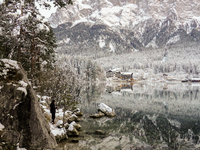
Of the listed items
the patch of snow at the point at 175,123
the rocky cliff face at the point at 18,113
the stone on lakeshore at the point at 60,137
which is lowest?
the patch of snow at the point at 175,123

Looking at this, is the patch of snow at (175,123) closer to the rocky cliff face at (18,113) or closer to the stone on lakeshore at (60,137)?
the stone on lakeshore at (60,137)

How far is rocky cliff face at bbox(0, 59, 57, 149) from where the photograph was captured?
647 cm

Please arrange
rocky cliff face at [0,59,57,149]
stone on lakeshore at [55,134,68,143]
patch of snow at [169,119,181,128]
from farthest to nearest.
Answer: patch of snow at [169,119,181,128] < stone on lakeshore at [55,134,68,143] < rocky cliff face at [0,59,57,149]

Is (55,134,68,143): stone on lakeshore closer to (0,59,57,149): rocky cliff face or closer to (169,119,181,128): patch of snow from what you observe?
(0,59,57,149): rocky cliff face

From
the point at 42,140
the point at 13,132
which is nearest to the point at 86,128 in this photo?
the point at 42,140

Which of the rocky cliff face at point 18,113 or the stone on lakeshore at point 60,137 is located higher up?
the rocky cliff face at point 18,113

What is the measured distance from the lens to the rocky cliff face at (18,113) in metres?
6.47

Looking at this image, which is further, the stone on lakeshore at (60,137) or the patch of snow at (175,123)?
the patch of snow at (175,123)

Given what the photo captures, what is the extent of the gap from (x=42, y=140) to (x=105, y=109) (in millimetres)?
14996

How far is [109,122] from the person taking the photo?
17.8 m

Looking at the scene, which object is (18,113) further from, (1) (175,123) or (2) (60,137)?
(1) (175,123)

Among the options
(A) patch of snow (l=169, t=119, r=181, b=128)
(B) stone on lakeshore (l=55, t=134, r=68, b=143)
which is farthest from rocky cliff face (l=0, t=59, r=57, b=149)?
(A) patch of snow (l=169, t=119, r=181, b=128)

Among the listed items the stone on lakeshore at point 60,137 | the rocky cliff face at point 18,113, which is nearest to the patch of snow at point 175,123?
the stone on lakeshore at point 60,137

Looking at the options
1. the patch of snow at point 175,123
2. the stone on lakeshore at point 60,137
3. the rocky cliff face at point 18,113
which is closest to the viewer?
the rocky cliff face at point 18,113
